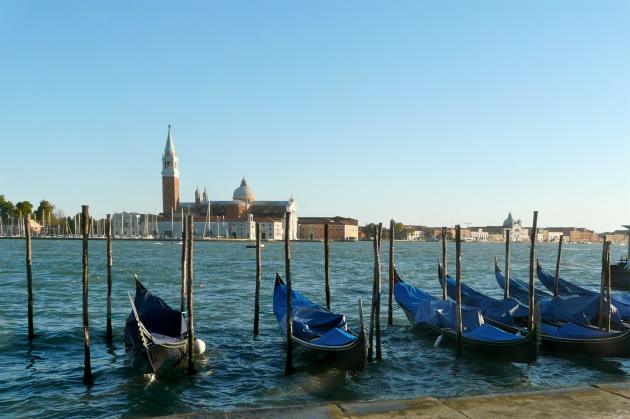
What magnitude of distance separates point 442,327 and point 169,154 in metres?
90.5

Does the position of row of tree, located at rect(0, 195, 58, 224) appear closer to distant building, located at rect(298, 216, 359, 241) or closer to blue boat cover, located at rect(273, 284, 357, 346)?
distant building, located at rect(298, 216, 359, 241)

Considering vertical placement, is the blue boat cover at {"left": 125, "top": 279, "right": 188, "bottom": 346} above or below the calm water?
above

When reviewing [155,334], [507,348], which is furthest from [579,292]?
[155,334]

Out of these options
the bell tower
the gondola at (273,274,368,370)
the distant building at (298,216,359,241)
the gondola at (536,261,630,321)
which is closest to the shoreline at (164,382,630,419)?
the gondola at (273,274,368,370)

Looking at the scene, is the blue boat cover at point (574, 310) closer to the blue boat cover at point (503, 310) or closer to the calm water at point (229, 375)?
the blue boat cover at point (503, 310)

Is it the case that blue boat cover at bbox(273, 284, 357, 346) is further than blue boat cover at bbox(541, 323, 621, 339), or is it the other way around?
blue boat cover at bbox(541, 323, 621, 339)

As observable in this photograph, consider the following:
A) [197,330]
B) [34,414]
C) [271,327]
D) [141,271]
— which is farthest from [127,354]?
[141,271]

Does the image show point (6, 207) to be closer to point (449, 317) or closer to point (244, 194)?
point (244, 194)

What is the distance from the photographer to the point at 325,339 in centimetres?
870

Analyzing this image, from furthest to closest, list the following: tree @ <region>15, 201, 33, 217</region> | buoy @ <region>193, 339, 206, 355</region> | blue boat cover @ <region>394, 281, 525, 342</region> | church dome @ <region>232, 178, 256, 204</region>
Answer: church dome @ <region>232, 178, 256, 204</region>, tree @ <region>15, 201, 33, 217</region>, buoy @ <region>193, 339, 206, 355</region>, blue boat cover @ <region>394, 281, 525, 342</region>

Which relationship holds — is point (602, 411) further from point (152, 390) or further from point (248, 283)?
point (248, 283)

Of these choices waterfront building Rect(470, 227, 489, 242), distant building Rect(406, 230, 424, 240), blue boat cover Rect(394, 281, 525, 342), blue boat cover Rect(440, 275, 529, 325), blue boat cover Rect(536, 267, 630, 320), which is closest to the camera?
blue boat cover Rect(394, 281, 525, 342)

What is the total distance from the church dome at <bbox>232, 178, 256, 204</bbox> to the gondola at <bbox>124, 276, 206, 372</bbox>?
98.5 metres

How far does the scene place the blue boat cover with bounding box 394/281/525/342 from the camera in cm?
923
